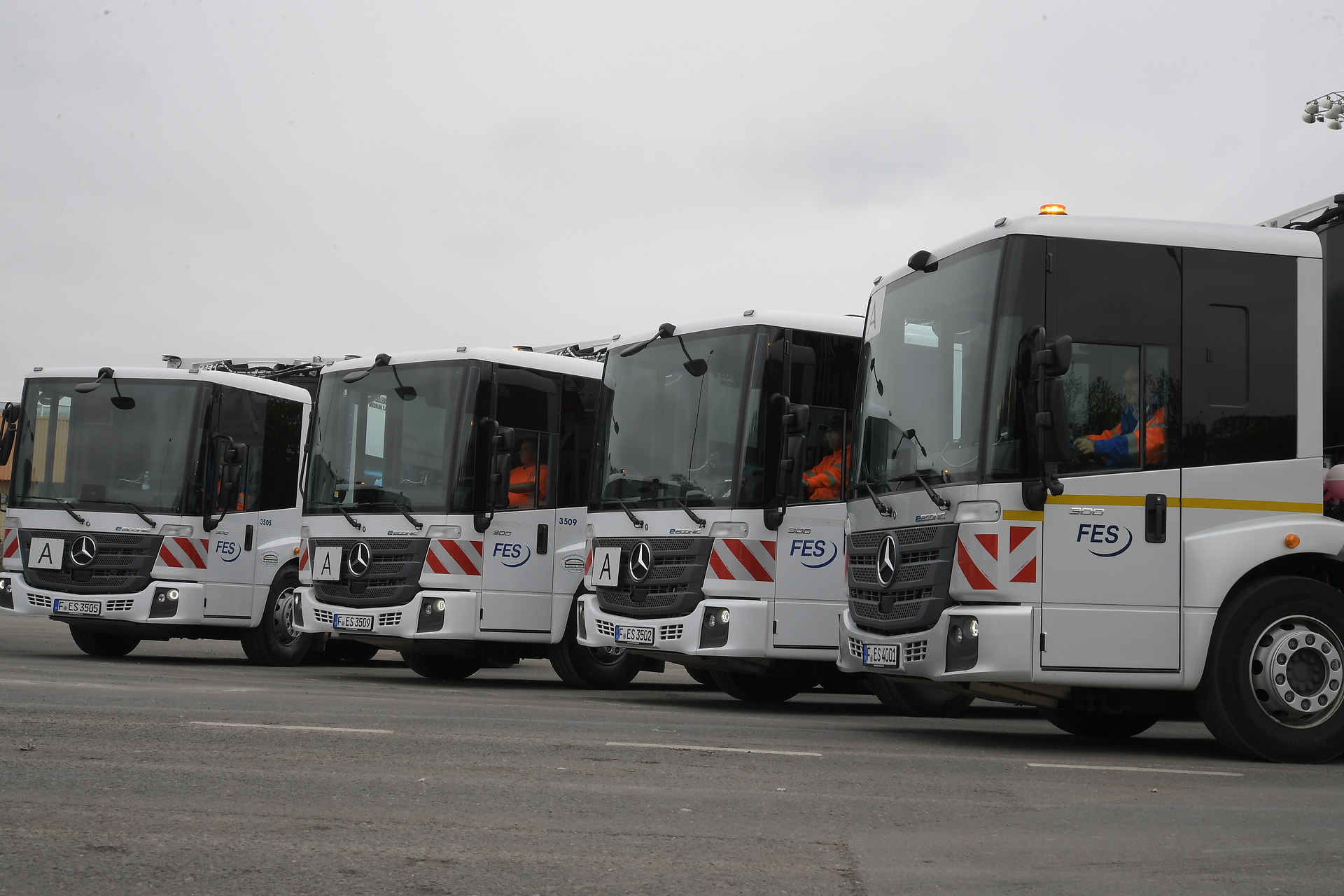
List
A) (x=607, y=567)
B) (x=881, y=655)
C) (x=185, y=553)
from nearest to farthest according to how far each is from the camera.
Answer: (x=881, y=655)
(x=607, y=567)
(x=185, y=553)

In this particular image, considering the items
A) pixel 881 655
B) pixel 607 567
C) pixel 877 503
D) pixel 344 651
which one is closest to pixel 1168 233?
pixel 877 503

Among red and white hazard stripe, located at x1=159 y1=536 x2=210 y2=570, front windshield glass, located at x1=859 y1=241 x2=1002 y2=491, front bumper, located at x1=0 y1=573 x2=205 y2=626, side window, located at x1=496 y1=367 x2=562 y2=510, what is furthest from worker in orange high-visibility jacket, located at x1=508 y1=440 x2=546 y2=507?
front windshield glass, located at x1=859 y1=241 x2=1002 y2=491

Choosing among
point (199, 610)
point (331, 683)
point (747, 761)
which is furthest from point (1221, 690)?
point (199, 610)

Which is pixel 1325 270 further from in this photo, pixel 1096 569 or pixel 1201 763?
pixel 1201 763

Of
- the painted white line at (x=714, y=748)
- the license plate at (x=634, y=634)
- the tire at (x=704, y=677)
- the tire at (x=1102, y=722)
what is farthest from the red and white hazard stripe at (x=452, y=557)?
the tire at (x=1102, y=722)

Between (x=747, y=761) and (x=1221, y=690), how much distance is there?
2873mm

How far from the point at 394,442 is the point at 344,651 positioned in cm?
503

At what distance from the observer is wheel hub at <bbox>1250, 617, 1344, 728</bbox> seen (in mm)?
8602

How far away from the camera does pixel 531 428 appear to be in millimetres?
14406

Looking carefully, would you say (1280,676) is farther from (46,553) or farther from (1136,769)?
(46,553)

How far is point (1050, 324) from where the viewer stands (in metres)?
8.71

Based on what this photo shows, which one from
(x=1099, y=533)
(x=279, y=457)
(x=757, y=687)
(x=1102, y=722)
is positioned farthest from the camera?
(x=279, y=457)

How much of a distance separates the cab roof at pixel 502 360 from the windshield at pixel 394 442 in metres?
0.07

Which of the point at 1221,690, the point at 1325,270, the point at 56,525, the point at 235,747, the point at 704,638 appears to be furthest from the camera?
the point at 56,525
